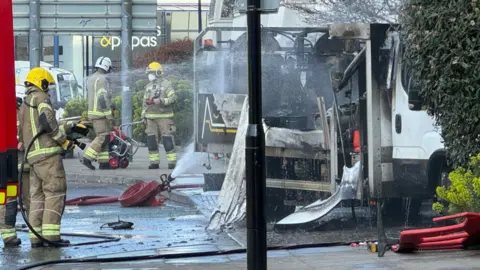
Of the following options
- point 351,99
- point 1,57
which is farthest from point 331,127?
point 1,57

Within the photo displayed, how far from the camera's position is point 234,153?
11125 mm

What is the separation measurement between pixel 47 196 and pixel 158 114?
8.21 meters

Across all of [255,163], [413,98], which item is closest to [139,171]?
[413,98]

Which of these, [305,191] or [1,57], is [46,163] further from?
[1,57]

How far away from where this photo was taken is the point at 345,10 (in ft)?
48.9

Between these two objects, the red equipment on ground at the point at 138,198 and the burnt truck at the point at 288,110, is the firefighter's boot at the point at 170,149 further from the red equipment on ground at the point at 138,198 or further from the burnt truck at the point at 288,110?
the burnt truck at the point at 288,110

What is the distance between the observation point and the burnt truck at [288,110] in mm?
11289

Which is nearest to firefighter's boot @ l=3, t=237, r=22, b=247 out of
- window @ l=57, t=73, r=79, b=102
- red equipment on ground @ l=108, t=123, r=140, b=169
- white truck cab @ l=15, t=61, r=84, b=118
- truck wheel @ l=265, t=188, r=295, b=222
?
truck wheel @ l=265, t=188, r=295, b=222

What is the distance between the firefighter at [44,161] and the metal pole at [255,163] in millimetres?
3478

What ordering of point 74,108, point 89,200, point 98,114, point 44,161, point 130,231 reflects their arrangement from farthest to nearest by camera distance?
point 74,108 < point 98,114 < point 89,200 < point 130,231 < point 44,161

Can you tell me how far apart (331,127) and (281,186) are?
881 millimetres

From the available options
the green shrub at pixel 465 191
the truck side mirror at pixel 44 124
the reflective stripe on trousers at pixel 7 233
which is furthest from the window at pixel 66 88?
the green shrub at pixel 465 191

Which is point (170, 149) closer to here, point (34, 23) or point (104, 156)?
point (104, 156)

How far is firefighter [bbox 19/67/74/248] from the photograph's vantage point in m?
10.2
